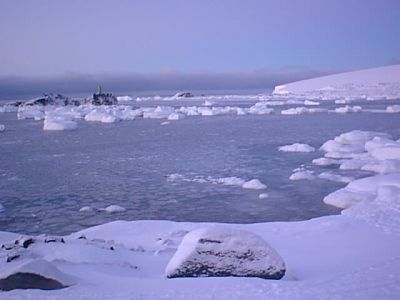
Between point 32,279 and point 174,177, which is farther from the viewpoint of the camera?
point 174,177

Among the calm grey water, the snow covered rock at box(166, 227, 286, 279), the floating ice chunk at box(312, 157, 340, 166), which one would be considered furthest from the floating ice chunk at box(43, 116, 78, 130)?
the snow covered rock at box(166, 227, 286, 279)

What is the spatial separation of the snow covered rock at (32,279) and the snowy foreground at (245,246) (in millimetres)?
12

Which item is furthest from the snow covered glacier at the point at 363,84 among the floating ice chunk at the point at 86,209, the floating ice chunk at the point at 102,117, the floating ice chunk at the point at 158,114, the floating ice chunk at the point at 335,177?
the floating ice chunk at the point at 86,209

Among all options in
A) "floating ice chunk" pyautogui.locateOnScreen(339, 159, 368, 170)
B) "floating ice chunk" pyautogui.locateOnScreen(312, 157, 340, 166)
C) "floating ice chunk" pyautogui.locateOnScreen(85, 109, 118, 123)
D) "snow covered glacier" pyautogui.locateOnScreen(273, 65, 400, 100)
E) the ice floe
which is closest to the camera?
the ice floe

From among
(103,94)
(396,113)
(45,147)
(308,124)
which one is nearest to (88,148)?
(45,147)

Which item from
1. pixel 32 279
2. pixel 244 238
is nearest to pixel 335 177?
pixel 244 238

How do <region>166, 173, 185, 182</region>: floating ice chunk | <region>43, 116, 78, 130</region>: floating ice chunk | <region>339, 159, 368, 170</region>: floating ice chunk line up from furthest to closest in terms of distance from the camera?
<region>43, 116, 78, 130</region>: floating ice chunk, <region>339, 159, 368, 170</region>: floating ice chunk, <region>166, 173, 185, 182</region>: floating ice chunk

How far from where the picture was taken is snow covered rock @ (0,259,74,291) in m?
3.82

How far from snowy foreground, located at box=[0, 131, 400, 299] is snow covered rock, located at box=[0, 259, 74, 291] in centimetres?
1

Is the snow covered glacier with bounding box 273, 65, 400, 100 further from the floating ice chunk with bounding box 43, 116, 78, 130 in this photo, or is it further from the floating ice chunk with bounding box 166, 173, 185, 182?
the floating ice chunk with bounding box 166, 173, 185, 182

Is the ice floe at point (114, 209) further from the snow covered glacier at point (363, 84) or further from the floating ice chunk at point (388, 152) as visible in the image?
the snow covered glacier at point (363, 84)

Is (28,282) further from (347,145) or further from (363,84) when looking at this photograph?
(363,84)

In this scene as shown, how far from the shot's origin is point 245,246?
4.43 m

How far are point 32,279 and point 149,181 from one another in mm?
6511
